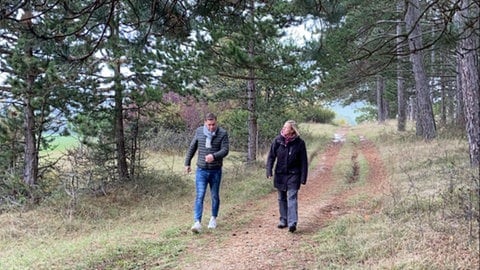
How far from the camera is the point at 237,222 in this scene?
7.67m

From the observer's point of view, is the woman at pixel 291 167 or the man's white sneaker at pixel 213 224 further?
the man's white sneaker at pixel 213 224

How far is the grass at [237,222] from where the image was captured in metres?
4.64

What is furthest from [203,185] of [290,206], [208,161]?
[290,206]

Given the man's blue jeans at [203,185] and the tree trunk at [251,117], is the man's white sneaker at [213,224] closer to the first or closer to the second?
the man's blue jeans at [203,185]

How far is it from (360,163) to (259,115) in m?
3.94

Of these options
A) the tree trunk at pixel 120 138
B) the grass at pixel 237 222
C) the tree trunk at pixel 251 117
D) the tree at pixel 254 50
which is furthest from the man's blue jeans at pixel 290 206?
the tree trunk at pixel 251 117

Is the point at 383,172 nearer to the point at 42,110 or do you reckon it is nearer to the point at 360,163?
the point at 360,163

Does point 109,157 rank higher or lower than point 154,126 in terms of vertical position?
lower

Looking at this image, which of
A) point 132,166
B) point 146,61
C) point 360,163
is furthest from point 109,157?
point 360,163

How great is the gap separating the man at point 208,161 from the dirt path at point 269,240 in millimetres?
468

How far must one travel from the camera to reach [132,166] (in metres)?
11.3

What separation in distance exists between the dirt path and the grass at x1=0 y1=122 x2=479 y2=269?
→ 0.65 feet

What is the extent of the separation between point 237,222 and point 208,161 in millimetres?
1447

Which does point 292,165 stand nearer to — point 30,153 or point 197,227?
point 197,227
